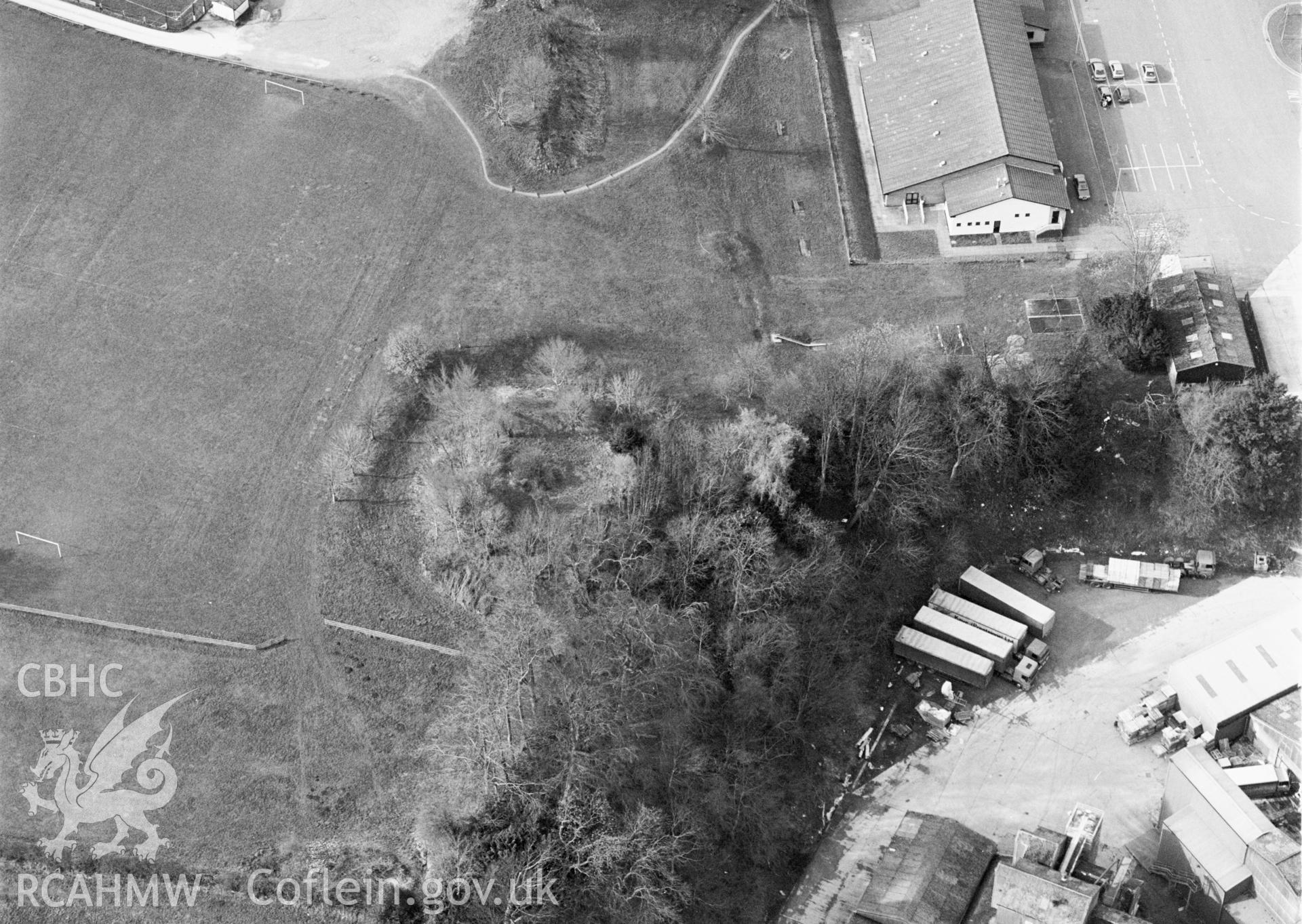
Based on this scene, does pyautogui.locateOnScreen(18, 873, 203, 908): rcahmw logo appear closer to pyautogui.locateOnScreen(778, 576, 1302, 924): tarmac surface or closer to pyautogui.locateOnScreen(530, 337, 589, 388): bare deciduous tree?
pyautogui.locateOnScreen(778, 576, 1302, 924): tarmac surface

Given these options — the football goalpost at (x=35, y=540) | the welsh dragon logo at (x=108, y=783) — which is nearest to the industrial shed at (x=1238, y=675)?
the welsh dragon logo at (x=108, y=783)

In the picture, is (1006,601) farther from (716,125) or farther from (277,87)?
(277,87)

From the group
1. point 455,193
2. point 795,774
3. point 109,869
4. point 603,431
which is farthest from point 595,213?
point 109,869

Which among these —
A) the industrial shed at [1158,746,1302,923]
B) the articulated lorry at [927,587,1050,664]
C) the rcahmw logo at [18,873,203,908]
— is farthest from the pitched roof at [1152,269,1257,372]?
the rcahmw logo at [18,873,203,908]

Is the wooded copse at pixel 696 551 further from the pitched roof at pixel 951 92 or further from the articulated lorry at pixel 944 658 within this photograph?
the pitched roof at pixel 951 92

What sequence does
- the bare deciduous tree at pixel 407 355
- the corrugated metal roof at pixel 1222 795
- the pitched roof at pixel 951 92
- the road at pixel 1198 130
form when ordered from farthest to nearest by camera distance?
the pitched roof at pixel 951 92 → the road at pixel 1198 130 → the bare deciduous tree at pixel 407 355 → the corrugated metal roof at pixel 1222 795

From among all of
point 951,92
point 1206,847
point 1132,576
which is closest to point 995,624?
point 1132,576
